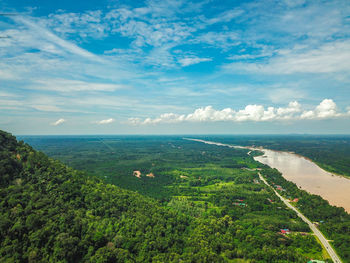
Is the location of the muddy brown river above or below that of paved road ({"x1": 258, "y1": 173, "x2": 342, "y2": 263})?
above

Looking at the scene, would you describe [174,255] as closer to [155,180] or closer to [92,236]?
[92,236]

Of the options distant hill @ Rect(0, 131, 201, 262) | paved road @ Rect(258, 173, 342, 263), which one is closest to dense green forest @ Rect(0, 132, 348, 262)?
distant hill @ Rect(0, 131, 201, 262)

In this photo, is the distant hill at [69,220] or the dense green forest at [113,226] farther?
the dense green forest at [113,226]

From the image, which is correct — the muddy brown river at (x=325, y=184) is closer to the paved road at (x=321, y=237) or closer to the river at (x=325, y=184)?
the river at (x=325, y=184)

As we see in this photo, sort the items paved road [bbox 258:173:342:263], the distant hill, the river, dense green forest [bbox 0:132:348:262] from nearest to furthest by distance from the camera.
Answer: the distant hill
dense green forest [bbox 0:132:348:262]
paved road [bbox 258:173:342:263]
the river

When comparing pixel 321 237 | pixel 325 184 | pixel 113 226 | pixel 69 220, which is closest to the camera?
pixel 69 220

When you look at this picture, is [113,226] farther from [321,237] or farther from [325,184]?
[325,184]

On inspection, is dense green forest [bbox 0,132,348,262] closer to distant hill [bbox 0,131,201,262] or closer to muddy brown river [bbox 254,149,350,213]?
distant hill [bbox 0,131,201,262]

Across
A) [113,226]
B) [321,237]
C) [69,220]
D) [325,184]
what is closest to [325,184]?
[325,184]

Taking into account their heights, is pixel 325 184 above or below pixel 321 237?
above

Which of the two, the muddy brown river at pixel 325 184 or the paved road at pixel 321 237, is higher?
the muddy brown river at pixel 325 184

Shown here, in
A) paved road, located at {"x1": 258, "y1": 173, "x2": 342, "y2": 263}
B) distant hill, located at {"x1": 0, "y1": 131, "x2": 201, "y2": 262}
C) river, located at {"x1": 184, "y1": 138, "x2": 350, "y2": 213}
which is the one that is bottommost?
paved road, located at {"x1": 258, "y1": 173, "x2": 342, "y2": 263}

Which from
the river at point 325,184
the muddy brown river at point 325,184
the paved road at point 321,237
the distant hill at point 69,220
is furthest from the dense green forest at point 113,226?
the muddy brown river at point 325,184
